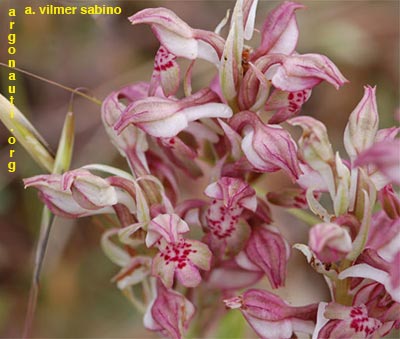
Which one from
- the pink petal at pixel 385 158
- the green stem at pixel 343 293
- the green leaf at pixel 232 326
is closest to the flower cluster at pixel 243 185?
the green stem at pixel 343 293

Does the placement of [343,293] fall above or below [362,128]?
below

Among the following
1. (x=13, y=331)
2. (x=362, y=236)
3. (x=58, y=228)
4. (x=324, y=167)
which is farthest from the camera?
(x=13, y=331)

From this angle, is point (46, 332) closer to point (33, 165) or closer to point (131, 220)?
point (33, 165)

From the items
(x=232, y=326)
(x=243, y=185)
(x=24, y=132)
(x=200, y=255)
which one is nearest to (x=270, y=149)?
(x=243, y=185)

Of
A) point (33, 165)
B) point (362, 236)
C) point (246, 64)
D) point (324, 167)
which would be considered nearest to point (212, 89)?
point (246, 64)

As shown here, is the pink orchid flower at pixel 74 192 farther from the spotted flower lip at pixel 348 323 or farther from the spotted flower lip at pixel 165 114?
the spotted flower lip at pixel 348 323

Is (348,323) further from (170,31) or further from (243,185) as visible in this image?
(170,31)
